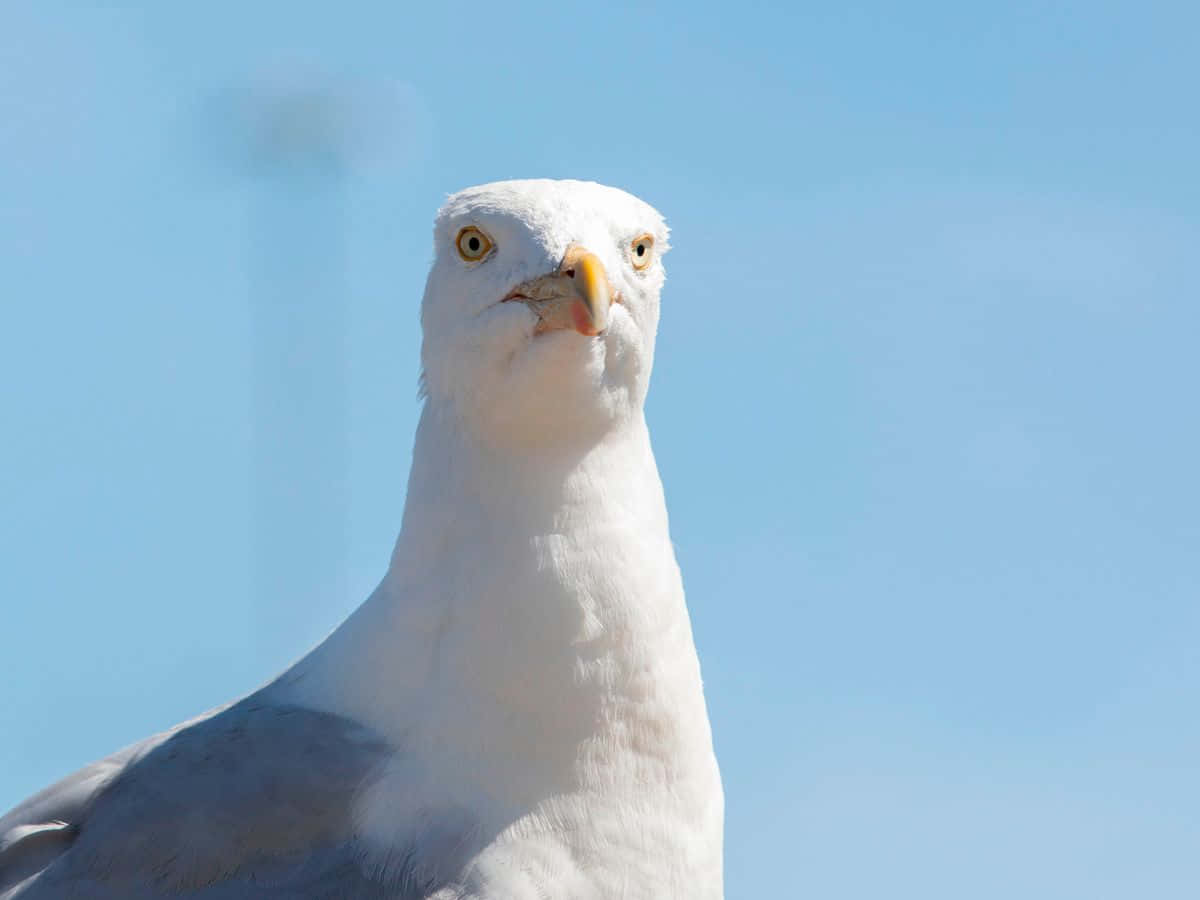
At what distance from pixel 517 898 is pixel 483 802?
30 cm

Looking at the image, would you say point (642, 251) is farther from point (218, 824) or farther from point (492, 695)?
point (218, 824)

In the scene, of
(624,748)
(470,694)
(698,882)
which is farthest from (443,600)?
(698,882)

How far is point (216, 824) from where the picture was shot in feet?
19.6

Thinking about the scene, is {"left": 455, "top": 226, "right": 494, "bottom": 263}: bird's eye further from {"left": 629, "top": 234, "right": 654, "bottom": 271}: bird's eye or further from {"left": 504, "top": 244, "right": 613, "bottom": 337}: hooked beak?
{"left": 629, "top": 234, "right": 654, "bottom": 271}: bird's eye

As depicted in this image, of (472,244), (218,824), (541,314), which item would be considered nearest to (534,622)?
(541,314)

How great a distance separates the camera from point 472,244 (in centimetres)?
647

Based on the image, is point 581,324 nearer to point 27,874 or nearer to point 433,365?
point 433,365

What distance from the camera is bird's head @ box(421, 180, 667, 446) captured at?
20.2 ft

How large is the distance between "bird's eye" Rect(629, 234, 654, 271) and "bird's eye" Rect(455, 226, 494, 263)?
1.49 ft

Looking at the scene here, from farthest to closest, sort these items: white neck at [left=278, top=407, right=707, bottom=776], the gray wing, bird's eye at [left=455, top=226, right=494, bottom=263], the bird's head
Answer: bird's eye at [left=455, top=226, right=494, bottom=263] < the bird's head < white neck at [left=278, top=407, right=707, bottom=776] < the gray wing

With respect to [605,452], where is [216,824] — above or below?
below

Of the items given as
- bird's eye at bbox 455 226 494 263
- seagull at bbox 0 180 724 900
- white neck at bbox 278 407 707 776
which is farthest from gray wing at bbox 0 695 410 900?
bird's eye at bbox 455 226 494 263

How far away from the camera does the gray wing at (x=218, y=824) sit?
5922 millimetres

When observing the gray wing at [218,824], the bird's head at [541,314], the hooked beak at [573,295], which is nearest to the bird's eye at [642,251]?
the bird's head at [541,314]
